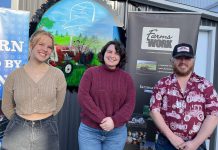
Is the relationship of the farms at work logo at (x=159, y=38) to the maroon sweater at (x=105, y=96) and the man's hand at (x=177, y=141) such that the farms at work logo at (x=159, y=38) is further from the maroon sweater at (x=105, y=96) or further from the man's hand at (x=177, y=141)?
the man's hand at (x=177, y=141)

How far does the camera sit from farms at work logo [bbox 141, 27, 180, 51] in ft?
13.5

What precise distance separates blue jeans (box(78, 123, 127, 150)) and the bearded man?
41cm

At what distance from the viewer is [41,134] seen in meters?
2.71

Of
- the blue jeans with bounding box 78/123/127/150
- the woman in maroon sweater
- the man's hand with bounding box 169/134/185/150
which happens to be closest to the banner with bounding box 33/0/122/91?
the woman in maroon sweater

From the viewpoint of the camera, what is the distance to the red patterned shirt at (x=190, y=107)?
9.95 feet

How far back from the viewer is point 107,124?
2977mm

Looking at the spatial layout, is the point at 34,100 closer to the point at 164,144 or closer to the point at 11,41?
the point at 164,144

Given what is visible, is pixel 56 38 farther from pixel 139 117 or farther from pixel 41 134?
pixel 41 134

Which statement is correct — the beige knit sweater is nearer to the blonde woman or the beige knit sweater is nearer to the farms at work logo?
the blonde woman

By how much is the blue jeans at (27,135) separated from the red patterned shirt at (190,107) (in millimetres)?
1141

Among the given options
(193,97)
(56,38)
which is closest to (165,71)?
(193,97)

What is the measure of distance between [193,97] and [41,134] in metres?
1.40

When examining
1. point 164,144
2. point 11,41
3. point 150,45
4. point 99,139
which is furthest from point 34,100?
point 150,45

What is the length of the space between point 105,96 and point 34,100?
2.24 ft
